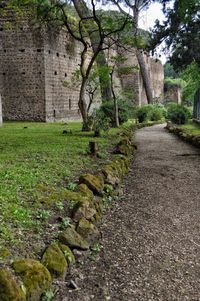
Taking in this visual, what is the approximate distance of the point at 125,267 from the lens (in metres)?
3.26

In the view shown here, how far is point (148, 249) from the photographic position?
363 cm

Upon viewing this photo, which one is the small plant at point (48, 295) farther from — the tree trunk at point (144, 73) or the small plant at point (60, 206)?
the tree trunk at point (144, 73)

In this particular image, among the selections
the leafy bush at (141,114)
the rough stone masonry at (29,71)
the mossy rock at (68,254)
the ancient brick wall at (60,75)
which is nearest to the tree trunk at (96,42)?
the ancient brick wall at (60,75)

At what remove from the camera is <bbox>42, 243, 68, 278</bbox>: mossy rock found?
286cm

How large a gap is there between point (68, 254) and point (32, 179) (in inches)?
76.6

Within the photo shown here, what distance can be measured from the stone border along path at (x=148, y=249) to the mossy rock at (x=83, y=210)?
0.24m

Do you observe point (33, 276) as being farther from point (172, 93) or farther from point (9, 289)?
point (172, 93)

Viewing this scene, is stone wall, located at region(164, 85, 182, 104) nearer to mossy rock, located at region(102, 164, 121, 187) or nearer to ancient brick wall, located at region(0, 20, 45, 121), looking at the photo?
ancient brick wall, located at region(0, 20, 45, 121)

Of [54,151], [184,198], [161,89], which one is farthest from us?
[161,89]

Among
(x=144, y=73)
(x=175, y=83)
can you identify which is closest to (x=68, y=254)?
(x=144, y=73)

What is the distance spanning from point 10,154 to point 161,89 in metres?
37.3

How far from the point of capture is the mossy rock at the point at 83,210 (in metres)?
3.79

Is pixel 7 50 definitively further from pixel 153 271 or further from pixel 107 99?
pixel 153 271

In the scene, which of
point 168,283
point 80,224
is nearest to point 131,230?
point 80,224
